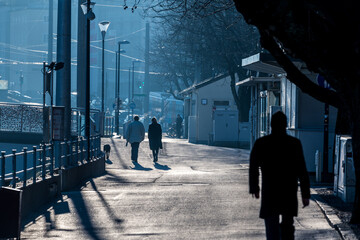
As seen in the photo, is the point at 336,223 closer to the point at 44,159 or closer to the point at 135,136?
the point at 44,159

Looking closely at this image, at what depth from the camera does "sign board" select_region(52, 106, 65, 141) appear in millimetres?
16141

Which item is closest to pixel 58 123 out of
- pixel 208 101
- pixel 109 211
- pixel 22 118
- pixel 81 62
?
pixel 109 211

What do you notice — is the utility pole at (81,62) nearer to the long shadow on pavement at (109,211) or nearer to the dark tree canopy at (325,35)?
the long shadow on pavement at (109,211)

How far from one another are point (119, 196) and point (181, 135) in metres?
46.2

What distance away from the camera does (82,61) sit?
26.3 meters

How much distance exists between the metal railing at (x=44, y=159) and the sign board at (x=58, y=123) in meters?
0.22

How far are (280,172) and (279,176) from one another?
0.14 ft

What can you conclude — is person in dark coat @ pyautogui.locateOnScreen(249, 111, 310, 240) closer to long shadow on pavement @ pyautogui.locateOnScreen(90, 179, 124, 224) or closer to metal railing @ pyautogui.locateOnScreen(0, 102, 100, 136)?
long shadow on pavement @ pyautogui.locateOnScreen(90, 179, 124, 224)

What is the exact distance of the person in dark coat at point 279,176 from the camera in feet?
23.5

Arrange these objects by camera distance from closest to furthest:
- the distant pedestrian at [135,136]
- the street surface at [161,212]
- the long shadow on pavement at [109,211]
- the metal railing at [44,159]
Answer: the street surface at [161,212], the metal railing at [44,159], the long shadow on pavement at [109,211], the distant pedestrian at [135,136]

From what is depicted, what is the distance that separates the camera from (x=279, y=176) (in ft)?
23.6

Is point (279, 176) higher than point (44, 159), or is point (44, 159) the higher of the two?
point (279, 176)

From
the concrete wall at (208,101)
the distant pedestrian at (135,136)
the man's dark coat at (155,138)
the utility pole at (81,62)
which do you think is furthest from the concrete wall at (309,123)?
the concrete wall at (208,101)

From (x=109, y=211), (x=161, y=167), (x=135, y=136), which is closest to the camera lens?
(x=109, y=211)
